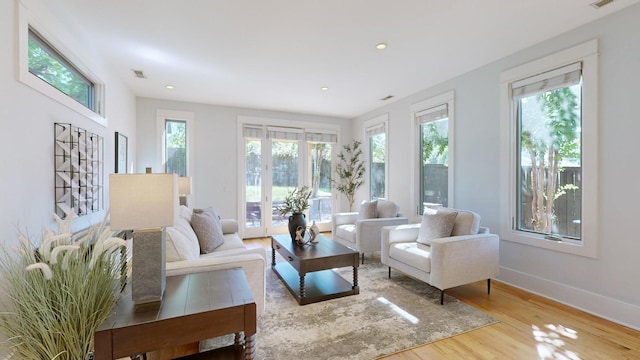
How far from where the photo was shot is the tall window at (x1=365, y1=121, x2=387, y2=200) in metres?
5.59

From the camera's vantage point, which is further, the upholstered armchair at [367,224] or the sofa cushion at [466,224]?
the upholstered armchair at [367,224]

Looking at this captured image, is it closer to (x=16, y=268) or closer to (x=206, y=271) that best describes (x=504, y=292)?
(x=206, y=271)

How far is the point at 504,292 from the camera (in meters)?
3.08

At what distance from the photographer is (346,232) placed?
14.1ft

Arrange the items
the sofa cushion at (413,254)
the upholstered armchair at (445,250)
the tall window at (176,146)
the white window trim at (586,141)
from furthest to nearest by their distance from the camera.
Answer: the tall window at (176,146)
the sofa cushion at (413,254)
the upholstered armchair at (445,250)
the white window trim at (586,141)

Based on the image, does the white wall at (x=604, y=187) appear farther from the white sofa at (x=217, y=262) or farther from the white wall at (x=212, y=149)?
the white wall at (x=212, y=149)

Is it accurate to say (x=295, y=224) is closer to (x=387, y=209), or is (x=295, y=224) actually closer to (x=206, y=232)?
(x=206, y=232)

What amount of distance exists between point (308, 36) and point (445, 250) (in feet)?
8.29

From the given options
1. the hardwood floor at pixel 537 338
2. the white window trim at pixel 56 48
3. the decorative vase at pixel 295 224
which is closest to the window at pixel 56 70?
the white window trim at pixel 56 48

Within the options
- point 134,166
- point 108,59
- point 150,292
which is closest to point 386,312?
point 150,292

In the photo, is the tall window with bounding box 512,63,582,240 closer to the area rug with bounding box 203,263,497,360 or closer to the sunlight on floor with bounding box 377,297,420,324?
the area rug with bounding box 203,263,497,360

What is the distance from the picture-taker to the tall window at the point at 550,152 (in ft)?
9.16

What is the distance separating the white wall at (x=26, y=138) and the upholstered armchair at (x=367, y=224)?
125 inches

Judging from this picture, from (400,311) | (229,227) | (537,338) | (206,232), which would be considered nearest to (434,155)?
(400,311)
